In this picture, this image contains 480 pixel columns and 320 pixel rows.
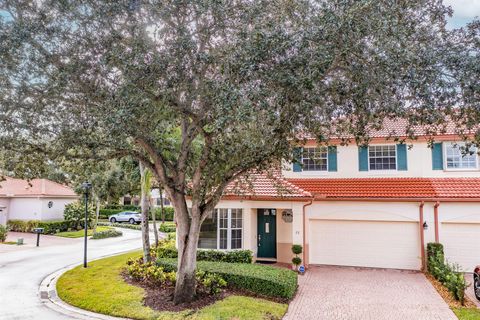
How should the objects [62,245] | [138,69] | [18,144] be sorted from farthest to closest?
[62,245]
[18,144]
[138,69]

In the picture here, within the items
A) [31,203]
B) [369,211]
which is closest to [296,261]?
[369,211]

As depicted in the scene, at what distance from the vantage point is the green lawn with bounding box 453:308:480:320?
10352mm

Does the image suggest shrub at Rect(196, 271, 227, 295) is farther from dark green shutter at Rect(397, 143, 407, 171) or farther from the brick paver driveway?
dark green shutter at Rect(397, 143, 407, 171)

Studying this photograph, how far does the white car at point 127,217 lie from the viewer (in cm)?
4291

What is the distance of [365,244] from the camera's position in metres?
17.3

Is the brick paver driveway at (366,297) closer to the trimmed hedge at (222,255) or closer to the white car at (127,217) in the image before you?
the trimmed hedge at (222,255)

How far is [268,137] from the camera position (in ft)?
30.1

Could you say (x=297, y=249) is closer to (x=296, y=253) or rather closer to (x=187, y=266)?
(x=296, y=253)

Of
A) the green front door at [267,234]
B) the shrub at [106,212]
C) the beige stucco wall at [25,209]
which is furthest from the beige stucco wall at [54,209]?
the green front door at [267,234]

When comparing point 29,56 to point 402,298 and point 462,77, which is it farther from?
point 402,298

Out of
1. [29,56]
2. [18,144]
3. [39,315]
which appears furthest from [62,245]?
Answer: [29,56]

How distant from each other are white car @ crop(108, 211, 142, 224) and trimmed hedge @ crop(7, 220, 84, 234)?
1060cm

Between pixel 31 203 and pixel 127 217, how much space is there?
13132 millimetres

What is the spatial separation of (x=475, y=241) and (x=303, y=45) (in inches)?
542
